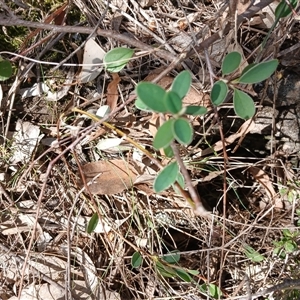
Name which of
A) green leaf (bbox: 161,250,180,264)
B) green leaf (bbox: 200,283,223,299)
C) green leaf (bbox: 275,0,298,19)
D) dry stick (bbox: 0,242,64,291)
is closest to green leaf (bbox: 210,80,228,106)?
green leaf (bbox: 275,0,298,19)

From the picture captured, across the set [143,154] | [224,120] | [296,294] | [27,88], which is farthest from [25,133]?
[296,294]

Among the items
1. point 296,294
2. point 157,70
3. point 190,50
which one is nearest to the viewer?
point 190,50

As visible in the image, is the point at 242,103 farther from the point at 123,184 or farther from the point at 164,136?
the point at 123,184

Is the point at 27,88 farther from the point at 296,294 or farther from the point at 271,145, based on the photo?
the point at 296,294

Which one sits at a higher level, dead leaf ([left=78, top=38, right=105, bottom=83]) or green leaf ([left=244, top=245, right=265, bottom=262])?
dead leaf ([left=78, top=38, right=105, bottom=83])

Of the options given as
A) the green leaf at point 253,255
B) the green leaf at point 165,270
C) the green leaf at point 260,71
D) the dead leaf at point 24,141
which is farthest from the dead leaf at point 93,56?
the green leaf at point 253,255

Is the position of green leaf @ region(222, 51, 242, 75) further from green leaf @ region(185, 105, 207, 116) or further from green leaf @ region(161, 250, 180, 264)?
green leaf @ region(161, 250, 180, 264)
